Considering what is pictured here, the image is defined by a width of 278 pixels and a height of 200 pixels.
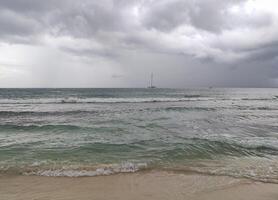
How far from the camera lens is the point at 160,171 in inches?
261

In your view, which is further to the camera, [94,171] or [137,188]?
[94,171]

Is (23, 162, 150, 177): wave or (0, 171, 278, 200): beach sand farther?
(23, 162, 150, 177): wave

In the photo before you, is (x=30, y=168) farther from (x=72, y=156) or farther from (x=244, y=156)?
(x=244, y=156)

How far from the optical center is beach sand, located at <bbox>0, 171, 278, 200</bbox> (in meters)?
5.01

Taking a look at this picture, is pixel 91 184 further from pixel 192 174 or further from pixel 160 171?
pixel 192 174

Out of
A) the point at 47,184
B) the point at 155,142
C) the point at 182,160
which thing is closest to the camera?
the point at 47,184

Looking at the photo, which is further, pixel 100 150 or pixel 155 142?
pixel 155 142

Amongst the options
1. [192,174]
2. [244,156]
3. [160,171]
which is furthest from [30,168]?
[244,156]

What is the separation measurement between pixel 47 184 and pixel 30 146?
4.13m

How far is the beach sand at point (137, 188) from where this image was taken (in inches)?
197

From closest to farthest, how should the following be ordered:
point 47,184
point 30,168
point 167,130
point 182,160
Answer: point 47,184 < point 30,168 < point 182,160 < point 167,130

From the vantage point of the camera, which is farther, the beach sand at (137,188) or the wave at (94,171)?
the wave at (94,171)

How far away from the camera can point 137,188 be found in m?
5.46

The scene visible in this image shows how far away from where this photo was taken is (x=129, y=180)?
6004 mm
